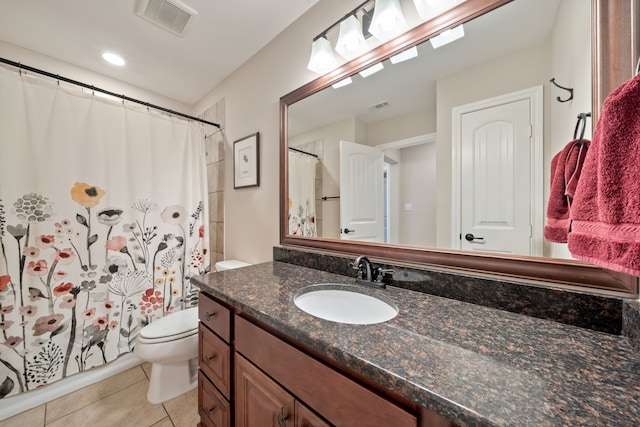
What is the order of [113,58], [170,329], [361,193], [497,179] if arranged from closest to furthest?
[497,179] → [361,193] → [170,329] → [113,58]

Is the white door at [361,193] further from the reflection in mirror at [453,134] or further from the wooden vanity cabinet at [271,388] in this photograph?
the wooden vanity cabinet at [271,388]

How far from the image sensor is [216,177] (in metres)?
2.27

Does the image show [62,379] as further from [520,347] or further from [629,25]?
[629,25]

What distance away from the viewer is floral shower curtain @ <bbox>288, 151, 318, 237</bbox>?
142cm

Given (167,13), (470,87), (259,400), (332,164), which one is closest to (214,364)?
(259,400)

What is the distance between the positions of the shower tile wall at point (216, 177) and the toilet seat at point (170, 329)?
704 mm

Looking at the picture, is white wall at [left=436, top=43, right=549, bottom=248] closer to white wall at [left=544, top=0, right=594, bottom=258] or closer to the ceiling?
white wall at [left=544, top=0, right=594, bottom=258]

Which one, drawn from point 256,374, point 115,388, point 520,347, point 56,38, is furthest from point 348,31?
point 115,388

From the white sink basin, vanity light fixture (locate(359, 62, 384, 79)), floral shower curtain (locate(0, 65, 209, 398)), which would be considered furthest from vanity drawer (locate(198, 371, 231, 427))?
vanity light fixture (locate(359, 62, 384, 79))

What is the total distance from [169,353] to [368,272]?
1313 mm

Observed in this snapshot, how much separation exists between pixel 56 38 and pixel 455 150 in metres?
2.70

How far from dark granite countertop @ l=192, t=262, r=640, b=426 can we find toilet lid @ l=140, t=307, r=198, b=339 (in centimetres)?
96

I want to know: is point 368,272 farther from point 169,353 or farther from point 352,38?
point 169,353

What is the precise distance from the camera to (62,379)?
4.82ft
